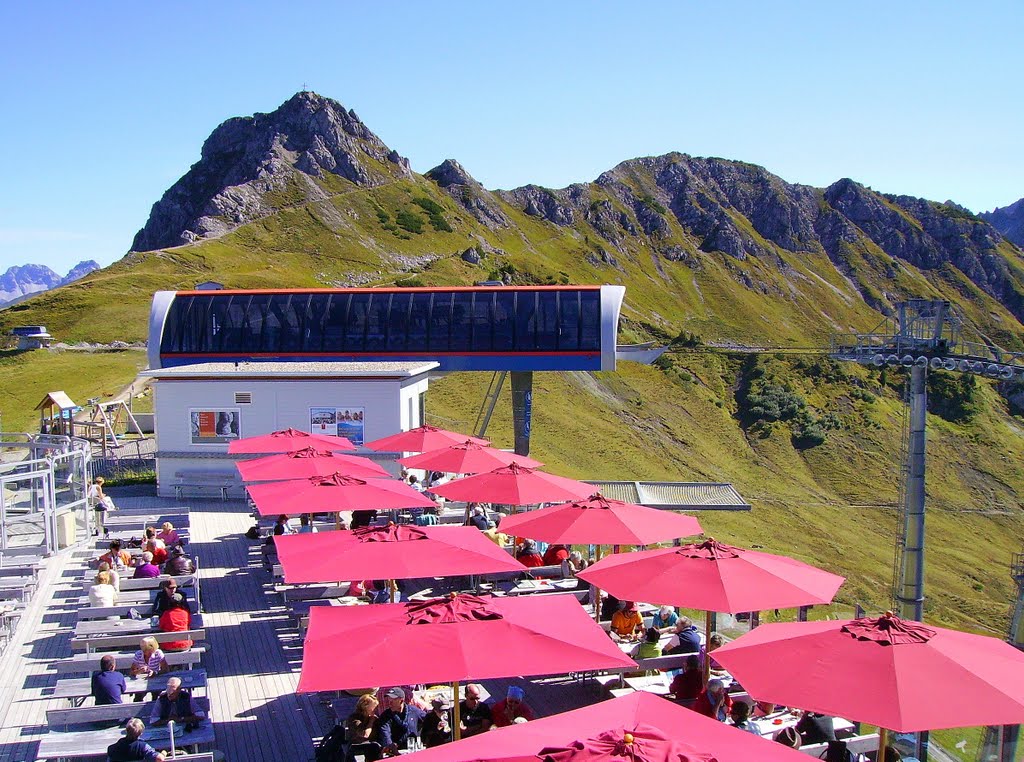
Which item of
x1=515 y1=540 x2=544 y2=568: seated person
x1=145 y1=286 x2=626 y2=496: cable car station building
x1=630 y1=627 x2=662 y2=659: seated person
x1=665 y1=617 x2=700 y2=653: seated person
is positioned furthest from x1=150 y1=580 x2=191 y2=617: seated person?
x1=145 y1=286 x2=626 y2=496: cable car station building

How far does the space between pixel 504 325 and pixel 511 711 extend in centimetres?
2166

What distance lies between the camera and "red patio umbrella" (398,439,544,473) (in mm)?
17734

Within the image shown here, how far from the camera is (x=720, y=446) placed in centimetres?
7900

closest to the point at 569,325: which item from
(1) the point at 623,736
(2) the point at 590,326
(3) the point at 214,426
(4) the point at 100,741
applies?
(2) the point at 590,326

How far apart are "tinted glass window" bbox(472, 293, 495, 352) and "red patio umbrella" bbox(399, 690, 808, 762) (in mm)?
24404

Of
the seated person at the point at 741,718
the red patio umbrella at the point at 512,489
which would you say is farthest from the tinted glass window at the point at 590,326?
the seated person at the point at 741,718

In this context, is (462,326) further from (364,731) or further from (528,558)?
(364,731)

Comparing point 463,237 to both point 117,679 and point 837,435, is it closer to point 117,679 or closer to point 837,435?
point 837,435

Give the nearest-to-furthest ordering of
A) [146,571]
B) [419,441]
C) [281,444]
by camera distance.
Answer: [146,571] < [281,444] < [419,441]

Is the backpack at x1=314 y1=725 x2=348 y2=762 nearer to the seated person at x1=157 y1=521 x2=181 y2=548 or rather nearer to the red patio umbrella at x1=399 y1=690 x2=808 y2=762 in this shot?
the red patio umbrella at x1=399 y1=690 x2=808 y2=762

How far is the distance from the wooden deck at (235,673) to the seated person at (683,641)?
1173 mm

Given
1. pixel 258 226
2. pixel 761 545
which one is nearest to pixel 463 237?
pixel 258 226

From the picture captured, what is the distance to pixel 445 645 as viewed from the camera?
775 cm

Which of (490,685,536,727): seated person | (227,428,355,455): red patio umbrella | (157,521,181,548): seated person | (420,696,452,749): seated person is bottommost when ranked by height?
(420,696,452,749): seated person
